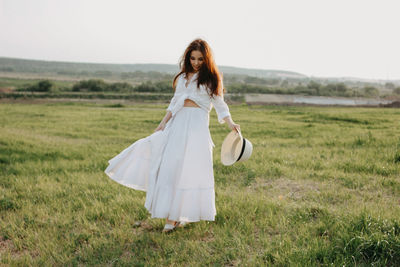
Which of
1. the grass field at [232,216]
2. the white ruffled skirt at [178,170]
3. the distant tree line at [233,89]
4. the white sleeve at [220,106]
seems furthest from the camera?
the distant tree line at [233,89]

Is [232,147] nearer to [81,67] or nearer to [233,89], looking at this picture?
[233,89]

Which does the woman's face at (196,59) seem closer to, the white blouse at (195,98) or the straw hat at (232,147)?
the white blouse at (195,98)

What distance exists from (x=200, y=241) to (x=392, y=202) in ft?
9.60

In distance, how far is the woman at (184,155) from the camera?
3.71m

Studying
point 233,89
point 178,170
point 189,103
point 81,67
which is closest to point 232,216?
point 178,170

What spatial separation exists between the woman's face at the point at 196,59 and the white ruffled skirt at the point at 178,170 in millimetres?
522

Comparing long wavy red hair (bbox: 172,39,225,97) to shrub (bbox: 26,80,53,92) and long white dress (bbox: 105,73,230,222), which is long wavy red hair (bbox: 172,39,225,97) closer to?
long white dress (bbox: 105,73,230,222)

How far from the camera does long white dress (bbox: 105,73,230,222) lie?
12.2ft

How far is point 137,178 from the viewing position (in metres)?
3.99

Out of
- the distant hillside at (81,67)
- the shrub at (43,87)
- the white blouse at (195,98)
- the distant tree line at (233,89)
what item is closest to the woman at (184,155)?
the white blouse at (195,98)

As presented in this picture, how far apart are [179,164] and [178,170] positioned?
0.23 ft

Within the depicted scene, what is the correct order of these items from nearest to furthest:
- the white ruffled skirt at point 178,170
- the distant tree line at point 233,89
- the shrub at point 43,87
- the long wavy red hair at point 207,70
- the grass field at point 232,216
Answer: the grass field at point 232,216 < the white ruffled skirt at point 178,170 < the long wavy red hair at point 207,70 < the shrub at point 43,87 < the distant tree line at point 233,89

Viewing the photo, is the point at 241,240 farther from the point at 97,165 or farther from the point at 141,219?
the point at 97,165

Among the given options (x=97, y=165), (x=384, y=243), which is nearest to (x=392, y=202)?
(x=384, y=243)
